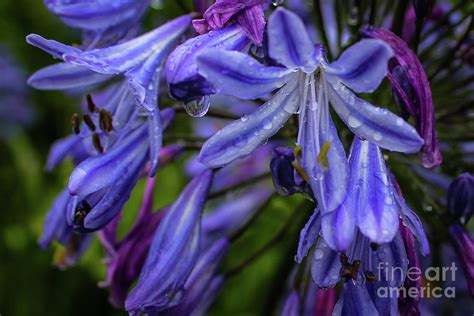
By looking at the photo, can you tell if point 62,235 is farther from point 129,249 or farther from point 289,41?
Answer: point 289,41

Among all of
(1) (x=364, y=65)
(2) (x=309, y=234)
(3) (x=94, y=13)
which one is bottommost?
(2) (x=309, y=234)

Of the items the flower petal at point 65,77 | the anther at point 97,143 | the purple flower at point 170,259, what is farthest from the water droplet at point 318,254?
the flower petal at point 65,77

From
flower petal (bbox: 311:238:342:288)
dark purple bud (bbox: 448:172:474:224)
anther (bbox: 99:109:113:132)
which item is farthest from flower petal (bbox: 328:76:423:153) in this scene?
anther (bbox: 99:109:113:132)

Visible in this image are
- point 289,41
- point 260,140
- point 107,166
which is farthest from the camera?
point 107,166

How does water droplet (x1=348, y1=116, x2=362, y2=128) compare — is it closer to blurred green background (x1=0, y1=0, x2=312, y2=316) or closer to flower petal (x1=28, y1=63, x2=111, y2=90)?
flower petal (x1=28, y1=63, x2=111, y2=90)

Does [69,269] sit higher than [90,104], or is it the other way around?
[90,104]

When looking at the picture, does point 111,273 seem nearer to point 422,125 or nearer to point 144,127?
point 144,127

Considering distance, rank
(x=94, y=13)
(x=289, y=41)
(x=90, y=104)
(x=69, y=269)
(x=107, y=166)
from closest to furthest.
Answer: (x=289, y=41) < (x=107, y=166) < (x=90, y=104) < (x=94, y=13) < (x=69, y=269)

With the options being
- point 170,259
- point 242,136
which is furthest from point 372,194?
point 170,259

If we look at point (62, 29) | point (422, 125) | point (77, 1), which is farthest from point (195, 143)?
point (62, 29)
